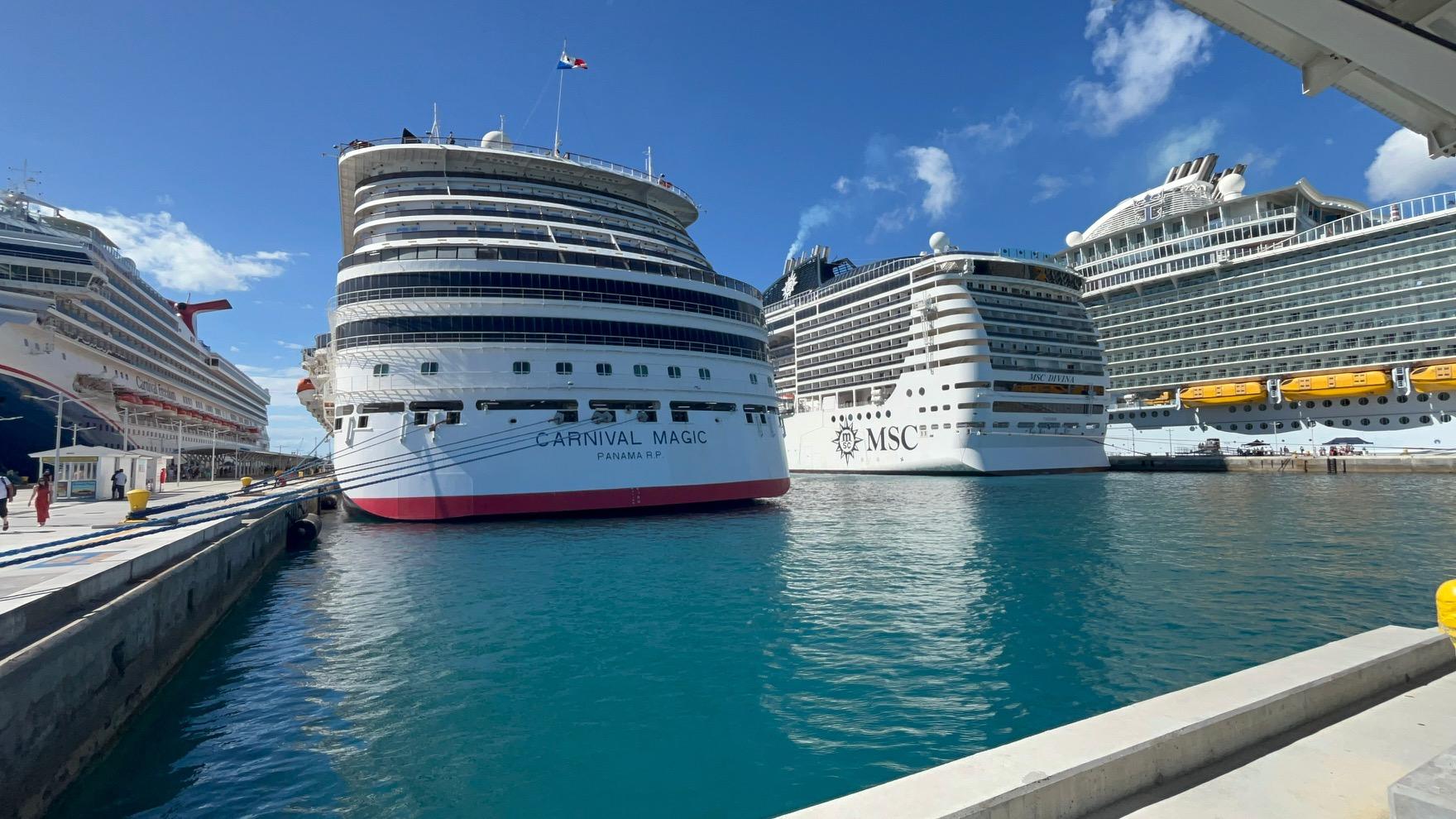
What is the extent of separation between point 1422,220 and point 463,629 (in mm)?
81774

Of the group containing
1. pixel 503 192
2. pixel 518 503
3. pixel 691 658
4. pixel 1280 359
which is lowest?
pixel 691 658

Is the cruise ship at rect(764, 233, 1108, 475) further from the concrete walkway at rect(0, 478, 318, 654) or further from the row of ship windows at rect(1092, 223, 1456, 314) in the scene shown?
the concrete walkway at rect(0, 478, 318, 654)

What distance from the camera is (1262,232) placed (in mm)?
72250

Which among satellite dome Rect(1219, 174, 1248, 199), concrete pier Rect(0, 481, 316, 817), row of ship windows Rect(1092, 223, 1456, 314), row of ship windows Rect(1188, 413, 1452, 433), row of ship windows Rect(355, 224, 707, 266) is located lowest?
concrete pier Rect(0, 481, 316, 817)

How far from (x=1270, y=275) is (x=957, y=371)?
120 ft

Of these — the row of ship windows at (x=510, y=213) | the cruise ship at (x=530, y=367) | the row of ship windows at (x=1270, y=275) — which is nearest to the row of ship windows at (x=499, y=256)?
the cruise ship at (x=530, y=367)

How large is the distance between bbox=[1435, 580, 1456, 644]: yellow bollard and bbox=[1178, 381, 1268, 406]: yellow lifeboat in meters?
71.6

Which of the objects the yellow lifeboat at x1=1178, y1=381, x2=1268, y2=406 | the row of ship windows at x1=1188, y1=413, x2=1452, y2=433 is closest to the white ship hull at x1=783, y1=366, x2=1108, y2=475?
the yellow lifeboat at x1=1178, y1=381, x2=1268, y2=406

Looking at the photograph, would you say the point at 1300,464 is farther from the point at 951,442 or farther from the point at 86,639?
the point at 86,639

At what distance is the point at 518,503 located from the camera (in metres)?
26.3

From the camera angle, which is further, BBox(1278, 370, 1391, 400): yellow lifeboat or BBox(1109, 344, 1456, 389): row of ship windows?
BBox(1109, 344, 1456, 389): row of ship windows

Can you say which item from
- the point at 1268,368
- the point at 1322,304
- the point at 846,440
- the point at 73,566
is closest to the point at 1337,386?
the point at 1268,368

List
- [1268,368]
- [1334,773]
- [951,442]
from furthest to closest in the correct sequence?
[1268,368] → [951,442] → [1334,773]

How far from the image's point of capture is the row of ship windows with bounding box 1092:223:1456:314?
59.1m
